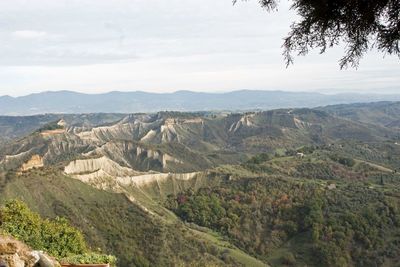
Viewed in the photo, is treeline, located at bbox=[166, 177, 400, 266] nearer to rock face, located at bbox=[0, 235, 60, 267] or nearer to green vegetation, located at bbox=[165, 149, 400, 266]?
green vegetation, located at bbox=[165, 149, 400, 266]

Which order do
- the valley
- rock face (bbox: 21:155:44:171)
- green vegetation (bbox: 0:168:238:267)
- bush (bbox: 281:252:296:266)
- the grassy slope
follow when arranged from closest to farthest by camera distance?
green vegetation (bbox: 0:168:238:267) → the grassy slope → the valley → bush (bbox: 281:252:296:266) → rock face (bbox: 21:155:44:171)

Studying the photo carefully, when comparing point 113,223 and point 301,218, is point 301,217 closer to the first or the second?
point 301,218

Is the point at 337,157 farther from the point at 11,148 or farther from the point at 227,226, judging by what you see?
the point at 11,148

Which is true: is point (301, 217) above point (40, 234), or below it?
below

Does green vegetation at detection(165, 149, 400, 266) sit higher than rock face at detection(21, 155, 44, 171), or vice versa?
rock face at detection(21, 155, 44, 171)

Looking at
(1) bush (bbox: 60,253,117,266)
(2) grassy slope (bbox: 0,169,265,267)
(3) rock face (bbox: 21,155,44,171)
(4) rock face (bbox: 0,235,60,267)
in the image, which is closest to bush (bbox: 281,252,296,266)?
(2) grassy slope (bbox: 0,169,265,267)

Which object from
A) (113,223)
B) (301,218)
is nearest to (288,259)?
(301,218)

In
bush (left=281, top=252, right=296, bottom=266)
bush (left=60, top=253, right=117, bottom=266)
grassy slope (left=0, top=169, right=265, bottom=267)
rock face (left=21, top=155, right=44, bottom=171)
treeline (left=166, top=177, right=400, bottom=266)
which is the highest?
bush (left=60, top=253, right=117, bottom=266)

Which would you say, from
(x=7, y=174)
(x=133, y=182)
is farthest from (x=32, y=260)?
(x=133, y=182)

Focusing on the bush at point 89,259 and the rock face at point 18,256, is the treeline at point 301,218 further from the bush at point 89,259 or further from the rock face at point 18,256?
the rock face at point 18,256

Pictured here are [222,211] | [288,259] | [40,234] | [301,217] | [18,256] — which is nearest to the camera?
[18,256]

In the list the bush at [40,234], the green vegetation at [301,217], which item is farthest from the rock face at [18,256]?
the green vegetation at [301,217]
